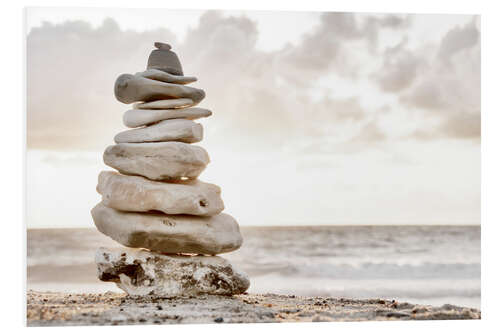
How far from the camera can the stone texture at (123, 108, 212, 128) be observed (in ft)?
27.5

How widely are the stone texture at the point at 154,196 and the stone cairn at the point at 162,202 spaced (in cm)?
1

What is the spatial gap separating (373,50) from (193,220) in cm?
434

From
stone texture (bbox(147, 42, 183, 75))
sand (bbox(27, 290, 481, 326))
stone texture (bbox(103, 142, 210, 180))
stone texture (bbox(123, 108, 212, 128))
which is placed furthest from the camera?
stone texture (bbox(147, 42, 183, 75))

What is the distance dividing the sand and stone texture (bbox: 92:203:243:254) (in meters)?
0.63

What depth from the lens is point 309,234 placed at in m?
26.0

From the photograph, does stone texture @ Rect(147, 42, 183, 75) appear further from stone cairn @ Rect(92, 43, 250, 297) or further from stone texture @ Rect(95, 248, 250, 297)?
stone texture @ Rect(95, 248, 250, 297)

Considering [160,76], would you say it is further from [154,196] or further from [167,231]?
[167,231]

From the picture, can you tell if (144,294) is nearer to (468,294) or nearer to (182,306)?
(182,306)

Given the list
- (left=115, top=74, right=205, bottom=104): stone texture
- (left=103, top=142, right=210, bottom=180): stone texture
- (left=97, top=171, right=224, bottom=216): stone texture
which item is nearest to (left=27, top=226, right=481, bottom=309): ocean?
(left=97, top=171, right=224, bottom=216): stone texture

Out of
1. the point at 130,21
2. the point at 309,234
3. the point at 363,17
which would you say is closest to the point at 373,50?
the point at 363,17

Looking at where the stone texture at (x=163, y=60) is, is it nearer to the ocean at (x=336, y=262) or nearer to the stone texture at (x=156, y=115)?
the stone texture at (x=156, y=115)

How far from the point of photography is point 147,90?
8.31 m

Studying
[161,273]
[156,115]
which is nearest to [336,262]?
[161,273]

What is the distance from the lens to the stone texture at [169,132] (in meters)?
8.28
